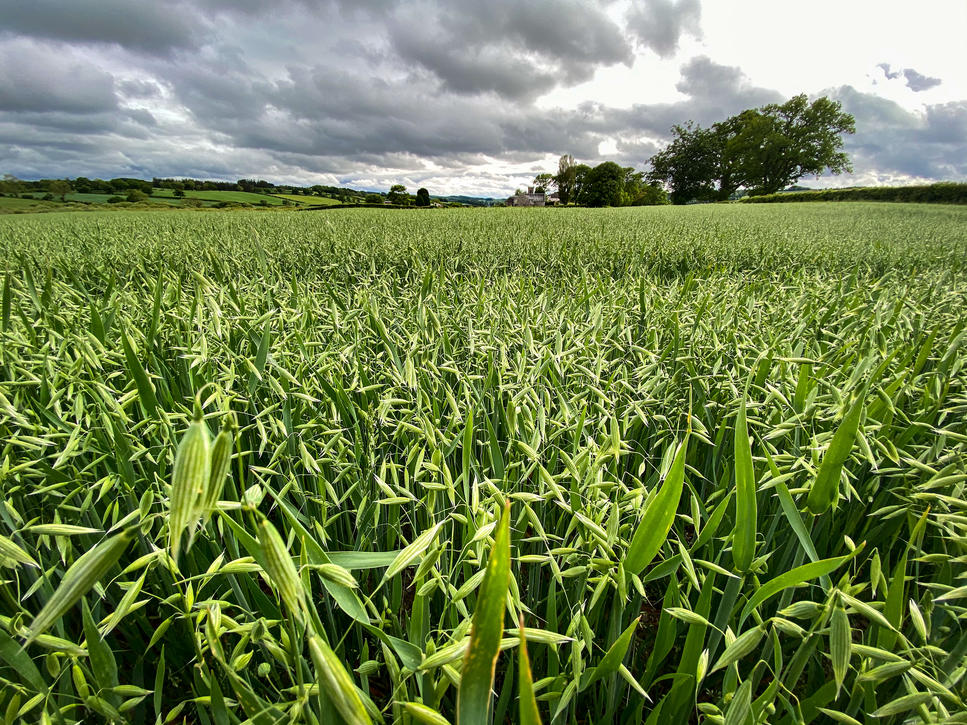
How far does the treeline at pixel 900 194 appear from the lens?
23.1 metres

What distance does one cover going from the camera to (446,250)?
420 cm

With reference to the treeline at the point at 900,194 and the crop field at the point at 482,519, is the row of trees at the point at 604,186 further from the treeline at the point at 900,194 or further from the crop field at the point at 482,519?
the crop field at the point at 482,519

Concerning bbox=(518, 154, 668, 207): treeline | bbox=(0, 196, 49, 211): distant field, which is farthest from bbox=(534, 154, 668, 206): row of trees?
bbox=(0, 196, 49, 211): distant field

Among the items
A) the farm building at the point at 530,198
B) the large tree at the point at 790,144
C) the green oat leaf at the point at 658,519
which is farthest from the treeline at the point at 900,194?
the farm building at the point at 530,198

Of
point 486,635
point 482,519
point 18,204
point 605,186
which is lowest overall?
point 482,519

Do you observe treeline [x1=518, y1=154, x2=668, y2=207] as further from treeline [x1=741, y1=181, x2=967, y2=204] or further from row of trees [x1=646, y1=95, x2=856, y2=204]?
treeline [x1=741, y1=181, x2=967, y2=204]

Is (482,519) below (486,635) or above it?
below

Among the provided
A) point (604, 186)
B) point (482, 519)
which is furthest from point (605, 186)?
point (482, 519)

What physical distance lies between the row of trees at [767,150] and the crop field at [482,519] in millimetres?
50989

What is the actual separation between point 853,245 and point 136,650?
6.32 meters

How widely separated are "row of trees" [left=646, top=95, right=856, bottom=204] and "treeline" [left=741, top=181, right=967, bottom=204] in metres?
11.6

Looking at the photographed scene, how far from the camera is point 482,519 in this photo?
671 mm

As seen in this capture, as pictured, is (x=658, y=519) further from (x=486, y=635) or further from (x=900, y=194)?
(x=900, y=194)

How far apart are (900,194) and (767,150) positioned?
1913cm
